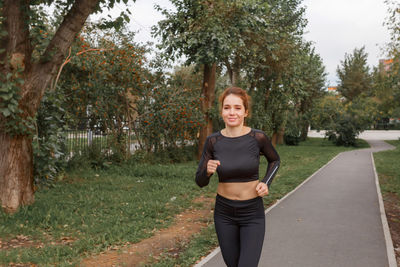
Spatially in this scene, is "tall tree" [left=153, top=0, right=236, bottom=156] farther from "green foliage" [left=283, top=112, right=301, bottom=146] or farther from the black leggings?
"green foliage" [left=283, top=112, right=301, bottom=146]

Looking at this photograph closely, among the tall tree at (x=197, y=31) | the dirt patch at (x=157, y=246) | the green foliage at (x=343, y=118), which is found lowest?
the dirt patch at (x=157, y=246)

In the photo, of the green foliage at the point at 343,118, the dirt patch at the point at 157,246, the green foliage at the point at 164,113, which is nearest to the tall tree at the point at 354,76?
the green foliage at the point at 343,118

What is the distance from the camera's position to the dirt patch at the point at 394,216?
18.8 ft

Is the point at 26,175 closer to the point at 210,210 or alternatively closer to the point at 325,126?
the point at 210,210

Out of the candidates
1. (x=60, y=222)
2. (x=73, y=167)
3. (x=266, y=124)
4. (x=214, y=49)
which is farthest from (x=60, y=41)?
(x=266, y=124)

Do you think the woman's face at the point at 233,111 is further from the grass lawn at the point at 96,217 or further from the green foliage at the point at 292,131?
the green foliage at the point at 292,131

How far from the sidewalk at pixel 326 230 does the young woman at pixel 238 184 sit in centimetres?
191

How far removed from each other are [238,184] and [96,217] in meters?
4.53

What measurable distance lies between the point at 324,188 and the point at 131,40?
8.48 m

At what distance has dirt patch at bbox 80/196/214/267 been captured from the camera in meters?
4.81

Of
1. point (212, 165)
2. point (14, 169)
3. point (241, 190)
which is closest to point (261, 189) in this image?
point (241, 190)

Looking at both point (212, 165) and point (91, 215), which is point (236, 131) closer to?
point (212, 165)

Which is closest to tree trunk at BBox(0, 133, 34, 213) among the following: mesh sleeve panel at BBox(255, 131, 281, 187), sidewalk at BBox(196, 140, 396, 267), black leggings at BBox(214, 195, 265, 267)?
sidewalk at BBox(196, 140, 396, 267)

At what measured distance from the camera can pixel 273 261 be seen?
15.5ft
